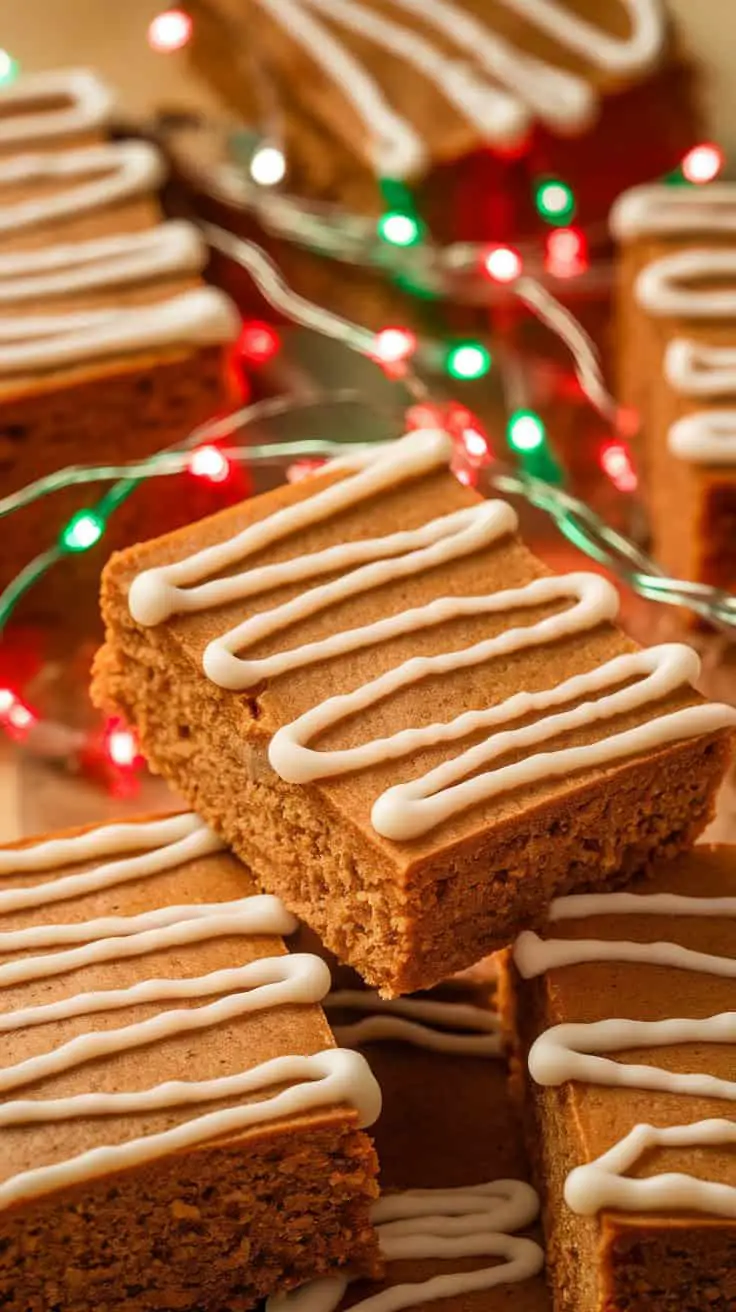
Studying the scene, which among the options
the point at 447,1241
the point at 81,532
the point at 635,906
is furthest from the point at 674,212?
the point at 447,1241

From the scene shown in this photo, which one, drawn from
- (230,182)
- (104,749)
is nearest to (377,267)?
(230,182)

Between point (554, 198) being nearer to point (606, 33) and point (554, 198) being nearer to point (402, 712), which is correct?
point (606, 33)

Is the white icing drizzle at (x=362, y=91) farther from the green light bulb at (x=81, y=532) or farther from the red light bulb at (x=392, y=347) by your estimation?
the green light bulb at (x=81, y=532)

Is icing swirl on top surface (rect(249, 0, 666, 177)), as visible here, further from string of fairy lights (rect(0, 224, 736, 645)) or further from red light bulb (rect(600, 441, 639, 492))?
red light bulb (rect(600, 441, 639, 492))

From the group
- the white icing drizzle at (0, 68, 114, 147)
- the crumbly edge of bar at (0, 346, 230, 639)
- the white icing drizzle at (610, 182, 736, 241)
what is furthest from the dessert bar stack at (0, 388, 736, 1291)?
the white icing drizzle at (0, 68, 114, 147)

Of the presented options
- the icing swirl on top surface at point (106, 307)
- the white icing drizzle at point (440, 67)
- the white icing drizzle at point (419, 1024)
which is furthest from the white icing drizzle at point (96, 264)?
the white icing drizzle at point (419, 1024)

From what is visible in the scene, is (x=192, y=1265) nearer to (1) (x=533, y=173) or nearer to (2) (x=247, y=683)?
(2) (x=247, y=683)
